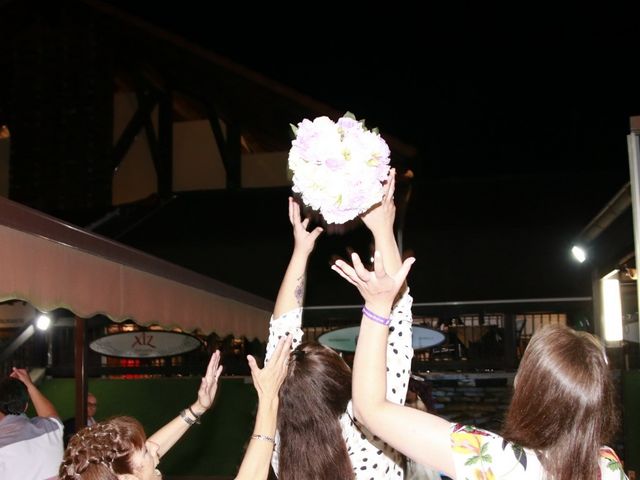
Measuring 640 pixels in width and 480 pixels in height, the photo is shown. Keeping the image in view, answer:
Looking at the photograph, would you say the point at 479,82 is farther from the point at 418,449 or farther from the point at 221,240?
the point at 418,449

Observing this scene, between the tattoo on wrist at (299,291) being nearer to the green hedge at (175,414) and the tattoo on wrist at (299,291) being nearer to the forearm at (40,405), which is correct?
the forearm at (40,405)

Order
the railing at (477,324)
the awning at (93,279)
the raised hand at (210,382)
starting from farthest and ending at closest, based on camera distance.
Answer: the railing at (477,324), the awning at (93,279), the raised hand at (210,382)

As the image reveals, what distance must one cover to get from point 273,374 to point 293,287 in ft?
1.51

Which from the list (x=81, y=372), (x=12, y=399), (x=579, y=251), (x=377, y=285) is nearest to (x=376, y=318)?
(x=377, y=285)

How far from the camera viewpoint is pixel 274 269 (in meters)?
8.48

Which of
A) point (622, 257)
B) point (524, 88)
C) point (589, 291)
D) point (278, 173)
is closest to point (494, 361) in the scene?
point (589, 291)

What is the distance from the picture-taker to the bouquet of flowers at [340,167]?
1700 mm

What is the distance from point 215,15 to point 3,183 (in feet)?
12.6

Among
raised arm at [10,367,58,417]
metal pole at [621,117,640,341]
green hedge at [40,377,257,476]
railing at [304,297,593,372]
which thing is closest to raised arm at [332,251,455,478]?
metal pole at [621,117,640,341]

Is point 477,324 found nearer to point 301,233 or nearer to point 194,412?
point 194,412

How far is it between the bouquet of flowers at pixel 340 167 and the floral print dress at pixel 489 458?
56 centimetres

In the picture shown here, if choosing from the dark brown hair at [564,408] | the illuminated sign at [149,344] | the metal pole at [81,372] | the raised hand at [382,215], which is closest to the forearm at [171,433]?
the raised hand at [382,215]

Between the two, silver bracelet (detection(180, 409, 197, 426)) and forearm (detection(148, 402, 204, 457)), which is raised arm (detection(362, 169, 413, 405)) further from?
silver bracelet (detection(180, 409, 197, 426))

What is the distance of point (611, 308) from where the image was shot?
22.1 feet
